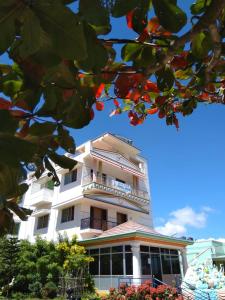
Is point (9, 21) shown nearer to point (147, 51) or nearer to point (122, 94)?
point (147, 51)

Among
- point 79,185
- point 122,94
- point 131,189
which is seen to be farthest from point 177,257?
point 122,94

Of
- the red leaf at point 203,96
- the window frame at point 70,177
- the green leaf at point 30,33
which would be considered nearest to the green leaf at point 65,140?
the green leaf at point 30,33

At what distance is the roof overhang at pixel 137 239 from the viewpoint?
627 inches

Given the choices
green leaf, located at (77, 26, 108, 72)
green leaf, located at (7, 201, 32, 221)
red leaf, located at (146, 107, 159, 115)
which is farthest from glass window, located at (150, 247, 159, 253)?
green leaf, located at (77, 26, 108, 72)

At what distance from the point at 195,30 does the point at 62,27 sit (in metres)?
0.68

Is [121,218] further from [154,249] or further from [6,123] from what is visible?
[6,123]

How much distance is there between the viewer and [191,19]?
1.15m

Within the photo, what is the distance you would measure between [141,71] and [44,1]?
78 cm

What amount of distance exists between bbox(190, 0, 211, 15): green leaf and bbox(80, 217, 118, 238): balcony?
61.9 ft

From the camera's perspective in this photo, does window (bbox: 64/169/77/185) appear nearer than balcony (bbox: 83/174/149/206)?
No

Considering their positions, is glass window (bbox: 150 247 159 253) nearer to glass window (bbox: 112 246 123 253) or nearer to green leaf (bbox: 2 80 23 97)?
glass window (bbox: 112 246 123 253)

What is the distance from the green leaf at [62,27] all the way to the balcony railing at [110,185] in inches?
785

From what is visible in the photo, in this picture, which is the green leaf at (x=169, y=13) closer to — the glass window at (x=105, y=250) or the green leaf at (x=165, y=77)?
the green leaf at (x=165, y=77)

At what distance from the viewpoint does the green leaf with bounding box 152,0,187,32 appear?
2.75ft
